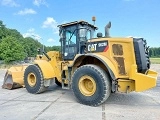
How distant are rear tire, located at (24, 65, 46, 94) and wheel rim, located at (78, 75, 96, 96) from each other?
73.2 inches

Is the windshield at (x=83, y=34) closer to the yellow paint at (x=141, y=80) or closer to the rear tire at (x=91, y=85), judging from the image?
the rear tire at (x=91, y=85)

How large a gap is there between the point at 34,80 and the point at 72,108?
8.89 ft

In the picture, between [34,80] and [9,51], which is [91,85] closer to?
[34,80]

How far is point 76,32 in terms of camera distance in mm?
7074

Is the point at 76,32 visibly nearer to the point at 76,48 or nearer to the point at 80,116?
the point at 76,48

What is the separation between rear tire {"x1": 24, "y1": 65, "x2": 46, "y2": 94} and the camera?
728 cm

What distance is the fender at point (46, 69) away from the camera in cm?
727

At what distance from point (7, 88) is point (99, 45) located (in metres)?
4.85

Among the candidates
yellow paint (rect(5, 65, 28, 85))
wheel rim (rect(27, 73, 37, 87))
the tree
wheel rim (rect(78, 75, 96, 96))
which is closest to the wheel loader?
wheel rim (rect(78, 75, 96, 96))

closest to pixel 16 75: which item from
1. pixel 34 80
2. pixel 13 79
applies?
pixel 13 79

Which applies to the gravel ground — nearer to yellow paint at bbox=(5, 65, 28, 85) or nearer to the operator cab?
the operator cab

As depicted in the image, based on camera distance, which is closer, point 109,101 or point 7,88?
point 109,101

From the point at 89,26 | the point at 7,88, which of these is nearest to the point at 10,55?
the point at 7,88

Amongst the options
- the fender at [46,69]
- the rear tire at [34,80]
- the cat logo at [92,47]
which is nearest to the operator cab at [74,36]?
the cat logo at [92,47]
